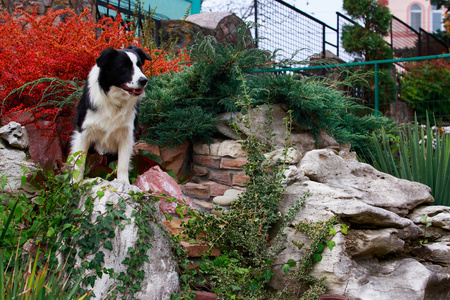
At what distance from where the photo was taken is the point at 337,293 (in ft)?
9.60

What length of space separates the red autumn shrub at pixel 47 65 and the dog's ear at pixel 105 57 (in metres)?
0.97

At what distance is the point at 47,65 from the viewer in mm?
4105

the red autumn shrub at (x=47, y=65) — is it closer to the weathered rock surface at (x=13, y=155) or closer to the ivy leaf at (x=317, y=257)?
the weathered rock surface at (x=13, y=155)

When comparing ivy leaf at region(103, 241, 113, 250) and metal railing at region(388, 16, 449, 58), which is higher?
metal railing at region(388, 16, 449, 58)

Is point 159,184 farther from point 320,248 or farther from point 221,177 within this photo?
point 320,248

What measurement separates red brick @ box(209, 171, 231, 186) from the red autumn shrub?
58.6 inches

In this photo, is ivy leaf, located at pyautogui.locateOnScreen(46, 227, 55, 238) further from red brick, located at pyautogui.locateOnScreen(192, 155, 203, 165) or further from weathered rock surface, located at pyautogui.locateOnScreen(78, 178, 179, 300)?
red brick, located at pyautogui.locateOnScreen(192, 155, 203, 165)

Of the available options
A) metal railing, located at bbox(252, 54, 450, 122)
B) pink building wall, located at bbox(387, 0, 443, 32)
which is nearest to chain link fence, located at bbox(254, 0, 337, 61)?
metal railing, located at bbox(252, 54, 450, 122)

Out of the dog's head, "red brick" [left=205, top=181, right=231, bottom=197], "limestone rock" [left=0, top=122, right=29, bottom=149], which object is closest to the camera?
the dog's head

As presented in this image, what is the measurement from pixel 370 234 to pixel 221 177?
5.24ft

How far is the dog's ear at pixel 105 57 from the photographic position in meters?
3.12

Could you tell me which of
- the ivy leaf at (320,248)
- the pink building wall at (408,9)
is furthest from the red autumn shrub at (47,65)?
the pink building wall at (408,9)

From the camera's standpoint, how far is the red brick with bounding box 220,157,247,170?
4195 millimetres

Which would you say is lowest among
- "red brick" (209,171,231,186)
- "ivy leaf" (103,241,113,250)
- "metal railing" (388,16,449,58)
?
"ivy leaf" (103,241,113,250)
